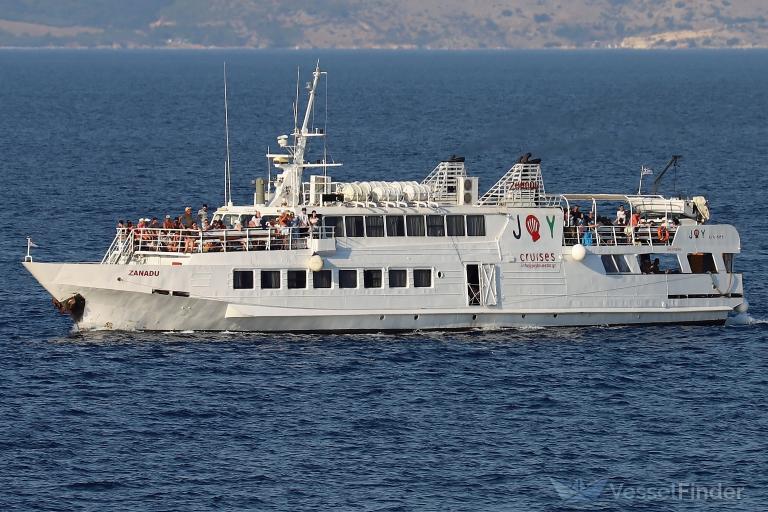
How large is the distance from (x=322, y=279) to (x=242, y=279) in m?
2.97

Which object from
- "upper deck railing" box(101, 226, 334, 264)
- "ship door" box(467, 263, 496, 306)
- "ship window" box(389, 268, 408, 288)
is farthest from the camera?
"ship door" box(467, 263, 496, 306)

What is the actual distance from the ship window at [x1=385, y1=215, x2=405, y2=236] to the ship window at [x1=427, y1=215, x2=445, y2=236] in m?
1.02

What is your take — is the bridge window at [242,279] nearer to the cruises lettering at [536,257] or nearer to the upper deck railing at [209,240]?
the upper deck railing at [209,240]

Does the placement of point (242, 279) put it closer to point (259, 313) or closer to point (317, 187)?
point (259, 313)

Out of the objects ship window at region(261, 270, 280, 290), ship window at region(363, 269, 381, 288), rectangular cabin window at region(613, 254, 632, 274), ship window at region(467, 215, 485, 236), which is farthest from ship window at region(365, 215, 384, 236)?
rectangular cabin window at region(613, 254, 632, 274)

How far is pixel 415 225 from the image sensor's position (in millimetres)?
59812

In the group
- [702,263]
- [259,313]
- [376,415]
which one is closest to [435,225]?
[259,313]

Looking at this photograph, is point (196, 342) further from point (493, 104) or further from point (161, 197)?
point (493, 104)

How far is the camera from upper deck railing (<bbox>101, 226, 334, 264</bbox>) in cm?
5791

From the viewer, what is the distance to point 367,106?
183500mm

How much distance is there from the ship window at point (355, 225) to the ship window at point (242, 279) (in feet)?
13.7

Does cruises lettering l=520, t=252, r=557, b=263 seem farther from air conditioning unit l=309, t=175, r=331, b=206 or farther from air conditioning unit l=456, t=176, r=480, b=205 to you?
air conditioning unit l=309, t=175, r=331, b=206

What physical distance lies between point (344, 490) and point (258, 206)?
1926cm

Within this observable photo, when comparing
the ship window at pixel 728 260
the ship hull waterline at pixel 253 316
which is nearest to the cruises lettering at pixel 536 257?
the ship hull waterline at pixel 253 316
